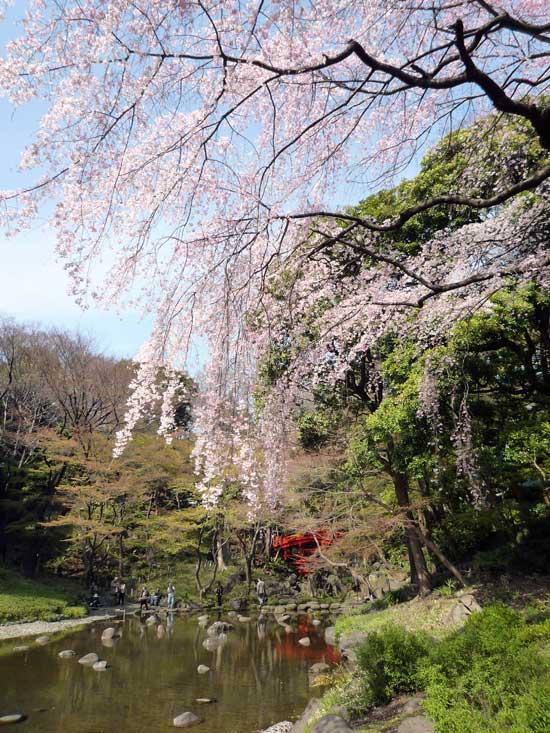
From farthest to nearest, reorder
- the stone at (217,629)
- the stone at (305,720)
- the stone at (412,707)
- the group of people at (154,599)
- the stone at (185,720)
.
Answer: the group of people at (154,599) < the stone at (217,629) < the stone at (185,720) < the stone at (305,720) < the stone at (412,707)

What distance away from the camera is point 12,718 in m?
6.58

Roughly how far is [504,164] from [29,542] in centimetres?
2142

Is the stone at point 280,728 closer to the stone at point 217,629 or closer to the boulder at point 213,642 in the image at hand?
the boulder at point 213,642

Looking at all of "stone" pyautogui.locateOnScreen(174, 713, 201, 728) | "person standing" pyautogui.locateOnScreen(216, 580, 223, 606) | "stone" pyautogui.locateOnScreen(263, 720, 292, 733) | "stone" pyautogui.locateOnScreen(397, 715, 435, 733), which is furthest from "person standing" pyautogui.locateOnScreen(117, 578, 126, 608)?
"stone" pyautogui.locateOnScreen(397, 715, 435, 733)

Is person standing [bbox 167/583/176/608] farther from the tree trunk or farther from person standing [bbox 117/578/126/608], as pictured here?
the tree trunk

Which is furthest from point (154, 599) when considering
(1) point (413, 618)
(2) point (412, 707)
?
(2) point (412, 707)

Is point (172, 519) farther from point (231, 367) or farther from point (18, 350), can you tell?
point (231, 367)

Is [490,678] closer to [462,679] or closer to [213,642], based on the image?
[462,679]

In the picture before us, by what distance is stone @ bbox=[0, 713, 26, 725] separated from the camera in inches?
256

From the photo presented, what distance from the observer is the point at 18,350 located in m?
20.0

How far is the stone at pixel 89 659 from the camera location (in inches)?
388

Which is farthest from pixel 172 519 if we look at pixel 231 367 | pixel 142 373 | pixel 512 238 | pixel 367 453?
pixel 512 238

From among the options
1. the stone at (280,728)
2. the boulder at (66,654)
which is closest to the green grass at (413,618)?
the stone at (280,728)

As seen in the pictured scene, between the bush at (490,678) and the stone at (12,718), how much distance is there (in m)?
5.49
